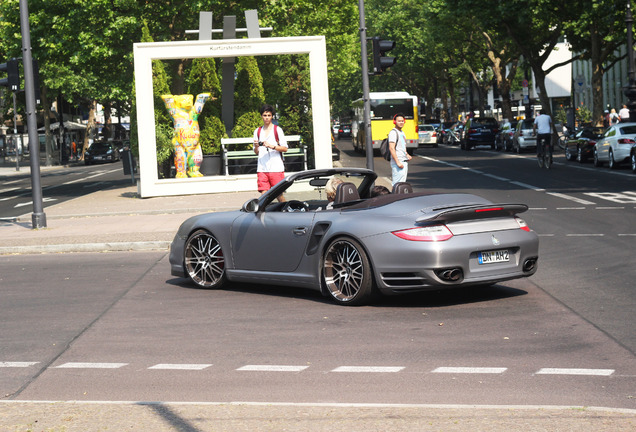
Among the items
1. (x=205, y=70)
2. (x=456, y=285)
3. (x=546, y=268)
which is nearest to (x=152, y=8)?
(x=205, y=70)

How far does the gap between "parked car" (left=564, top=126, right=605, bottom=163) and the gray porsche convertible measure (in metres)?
27.1

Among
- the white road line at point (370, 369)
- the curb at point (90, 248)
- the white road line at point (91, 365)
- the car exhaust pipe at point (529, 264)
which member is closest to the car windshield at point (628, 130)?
the curb at point (90, 248)

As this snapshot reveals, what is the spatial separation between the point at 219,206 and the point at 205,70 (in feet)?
31.5

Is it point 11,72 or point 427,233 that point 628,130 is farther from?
point 427,233

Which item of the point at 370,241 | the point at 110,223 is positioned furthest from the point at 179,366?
the point at 110,223

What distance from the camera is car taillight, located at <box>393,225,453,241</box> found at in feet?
29.2

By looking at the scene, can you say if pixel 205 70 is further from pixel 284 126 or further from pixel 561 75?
pixel 561 75

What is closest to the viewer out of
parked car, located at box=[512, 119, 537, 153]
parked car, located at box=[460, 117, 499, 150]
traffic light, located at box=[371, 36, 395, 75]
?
traffic light, located at box=[371, 36, 395, 75]

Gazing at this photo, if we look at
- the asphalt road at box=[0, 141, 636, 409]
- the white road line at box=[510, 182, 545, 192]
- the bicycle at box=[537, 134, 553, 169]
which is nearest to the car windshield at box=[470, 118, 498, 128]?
the bicycle at box=[537, 134, 553, 169]

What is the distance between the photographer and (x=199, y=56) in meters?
26.8

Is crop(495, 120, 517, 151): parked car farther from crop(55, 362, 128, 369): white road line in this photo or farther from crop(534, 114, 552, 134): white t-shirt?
crop(55, 362, 128, 369): white road line

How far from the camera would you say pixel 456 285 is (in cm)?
896

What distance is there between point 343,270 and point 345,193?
840mm

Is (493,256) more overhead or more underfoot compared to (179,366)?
more overhead
